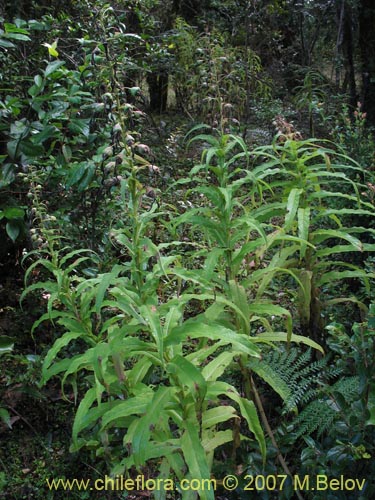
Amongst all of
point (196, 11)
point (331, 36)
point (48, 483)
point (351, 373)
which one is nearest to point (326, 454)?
point (351, 373)

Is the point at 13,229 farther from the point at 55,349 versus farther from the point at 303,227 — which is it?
the point at 303,227

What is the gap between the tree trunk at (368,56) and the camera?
5.98 metres

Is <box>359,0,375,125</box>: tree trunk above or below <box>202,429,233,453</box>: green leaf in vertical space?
above

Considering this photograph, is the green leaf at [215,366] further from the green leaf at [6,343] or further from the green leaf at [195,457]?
the green leaf at [6,343]

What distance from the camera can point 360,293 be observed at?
340cm

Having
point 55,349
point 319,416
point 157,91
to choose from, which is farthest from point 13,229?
point 157,91

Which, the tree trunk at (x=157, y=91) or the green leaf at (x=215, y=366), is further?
the tree trunk at (x=157, y=91)

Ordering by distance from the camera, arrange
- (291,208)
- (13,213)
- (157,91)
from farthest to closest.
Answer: (157,91), (13,213), (291,208)

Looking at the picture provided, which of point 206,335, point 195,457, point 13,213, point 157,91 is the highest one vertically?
point 157,91

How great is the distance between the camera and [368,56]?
609 cm

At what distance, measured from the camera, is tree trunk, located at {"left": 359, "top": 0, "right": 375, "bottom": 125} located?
235 inches

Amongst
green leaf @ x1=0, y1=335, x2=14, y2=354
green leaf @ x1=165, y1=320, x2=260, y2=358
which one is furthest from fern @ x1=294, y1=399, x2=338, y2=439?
green leaf @ x1=0, y1=335, x2=14, y2=354

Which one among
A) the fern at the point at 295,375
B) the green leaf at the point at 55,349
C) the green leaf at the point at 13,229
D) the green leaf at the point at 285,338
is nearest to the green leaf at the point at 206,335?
the fern at the point at 295,375

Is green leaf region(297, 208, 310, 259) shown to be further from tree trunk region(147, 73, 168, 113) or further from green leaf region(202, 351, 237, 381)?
tree trunk region(147, 73, 168, 113)
